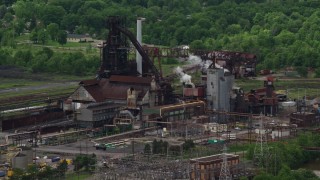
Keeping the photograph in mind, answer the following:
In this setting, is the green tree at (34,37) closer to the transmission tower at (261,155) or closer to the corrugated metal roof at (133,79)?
the corrugated metal roof at (133,79)

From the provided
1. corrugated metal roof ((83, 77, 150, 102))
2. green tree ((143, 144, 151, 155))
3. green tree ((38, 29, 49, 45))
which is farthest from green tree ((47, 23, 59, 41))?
green tree ((143, 144, 151, 155))

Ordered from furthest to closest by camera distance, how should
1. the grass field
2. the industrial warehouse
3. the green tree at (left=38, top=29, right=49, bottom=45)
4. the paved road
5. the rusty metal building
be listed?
1. the green tree at (left=38, top=29, right=49, bottom=45)
2. the paved road
3. the rusty metal building
4. the industrial warehouse
5. the grass field

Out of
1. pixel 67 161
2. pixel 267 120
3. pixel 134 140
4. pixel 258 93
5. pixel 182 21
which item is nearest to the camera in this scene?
pixel 67 161

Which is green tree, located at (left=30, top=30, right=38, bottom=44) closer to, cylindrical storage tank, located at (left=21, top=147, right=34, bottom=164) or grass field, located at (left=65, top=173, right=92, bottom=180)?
cylindrical storage tank, located at (left=21, top=147, right=34, bottom=164)

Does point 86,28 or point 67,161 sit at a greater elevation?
point 86,28

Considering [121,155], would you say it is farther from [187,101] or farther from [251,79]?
[251,79]

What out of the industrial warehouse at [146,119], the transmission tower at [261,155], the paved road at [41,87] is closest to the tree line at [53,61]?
the paved road at [41,87]

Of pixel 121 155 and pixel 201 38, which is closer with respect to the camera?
pixel 121 155

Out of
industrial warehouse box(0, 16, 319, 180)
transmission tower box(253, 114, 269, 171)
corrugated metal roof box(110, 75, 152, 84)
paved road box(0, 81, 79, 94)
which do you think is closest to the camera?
transmission tower box(253, 114, 269, 171)

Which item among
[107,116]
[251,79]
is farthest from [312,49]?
[107,116]
